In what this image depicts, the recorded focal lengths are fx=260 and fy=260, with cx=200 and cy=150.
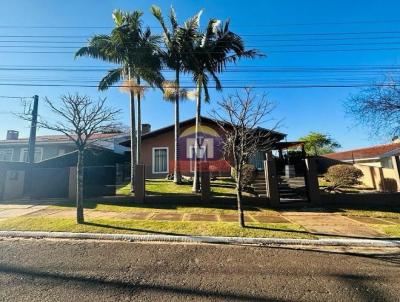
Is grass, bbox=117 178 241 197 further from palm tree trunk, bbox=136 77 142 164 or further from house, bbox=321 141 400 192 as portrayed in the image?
house, bbox=321 141 400 192

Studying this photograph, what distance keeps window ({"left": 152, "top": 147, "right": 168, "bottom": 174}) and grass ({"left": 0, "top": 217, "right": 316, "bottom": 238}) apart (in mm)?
10876

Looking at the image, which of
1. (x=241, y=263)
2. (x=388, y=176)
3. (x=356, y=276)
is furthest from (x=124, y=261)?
(x=388, y=176)

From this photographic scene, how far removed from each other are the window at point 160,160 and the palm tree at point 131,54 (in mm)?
4520

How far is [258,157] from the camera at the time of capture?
65.5 ft

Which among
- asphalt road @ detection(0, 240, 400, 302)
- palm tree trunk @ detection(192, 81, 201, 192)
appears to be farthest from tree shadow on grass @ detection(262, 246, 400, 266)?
palm tree trunk @ detection(192, 81, 201, 192)

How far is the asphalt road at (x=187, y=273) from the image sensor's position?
12.4 feet

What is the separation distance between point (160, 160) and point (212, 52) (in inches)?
348

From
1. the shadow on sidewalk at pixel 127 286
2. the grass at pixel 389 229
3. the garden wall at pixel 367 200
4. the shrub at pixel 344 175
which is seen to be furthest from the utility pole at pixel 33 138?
the grass at pixel 389 229

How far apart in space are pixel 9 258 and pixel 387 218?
38.2 feet

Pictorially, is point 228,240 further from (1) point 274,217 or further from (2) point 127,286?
(1) point 274,217

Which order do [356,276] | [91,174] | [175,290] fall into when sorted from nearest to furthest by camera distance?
[175,290], [356,276], [91,174]

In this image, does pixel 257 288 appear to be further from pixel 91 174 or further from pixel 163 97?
pixel 163 97

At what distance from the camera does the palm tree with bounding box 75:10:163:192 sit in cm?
1380

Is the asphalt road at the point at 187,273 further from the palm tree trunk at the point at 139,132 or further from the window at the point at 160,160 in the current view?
the window at the point at 160,160
